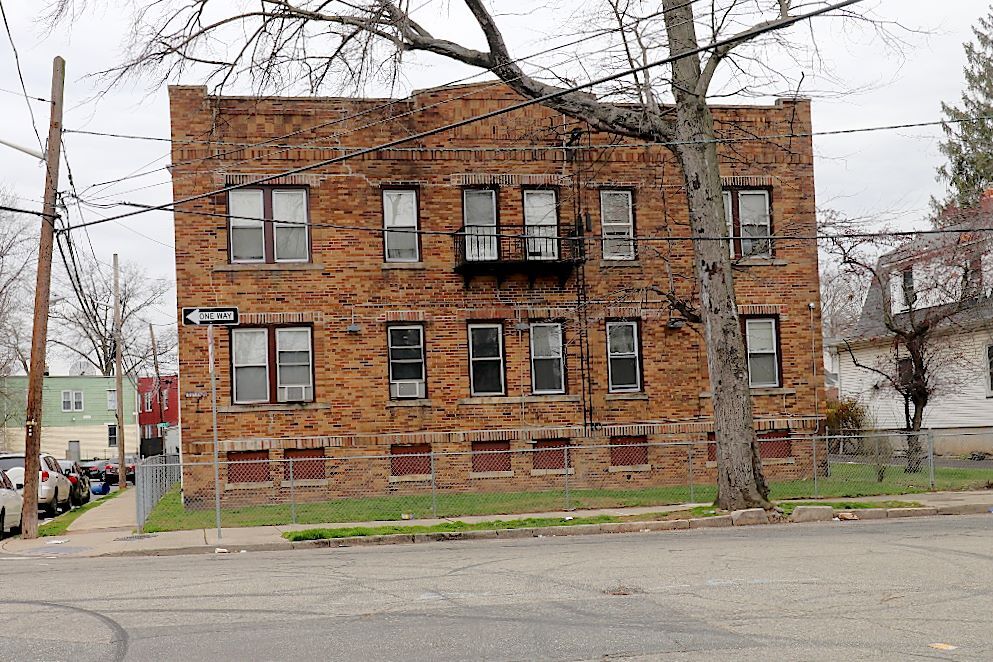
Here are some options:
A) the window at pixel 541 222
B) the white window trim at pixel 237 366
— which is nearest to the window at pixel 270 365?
the white window trim at pixel 237 366

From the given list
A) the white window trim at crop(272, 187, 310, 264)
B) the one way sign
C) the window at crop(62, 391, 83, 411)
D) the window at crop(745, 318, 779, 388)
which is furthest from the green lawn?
the window at crop(62, 391, 83, 411)

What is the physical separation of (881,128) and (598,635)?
13860mm

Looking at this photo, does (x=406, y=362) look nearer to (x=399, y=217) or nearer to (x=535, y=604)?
(x=399, y=217)

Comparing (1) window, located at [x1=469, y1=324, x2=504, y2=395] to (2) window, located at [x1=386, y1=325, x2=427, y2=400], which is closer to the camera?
(2) window, located at [x1=386, y1=325, x2=427, y2=400]

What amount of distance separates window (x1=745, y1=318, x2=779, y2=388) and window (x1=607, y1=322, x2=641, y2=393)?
111 inches

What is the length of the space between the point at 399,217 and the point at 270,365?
4.37m

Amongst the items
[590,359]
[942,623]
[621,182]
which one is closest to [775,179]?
[621,182]

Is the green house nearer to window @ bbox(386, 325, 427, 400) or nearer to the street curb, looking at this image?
window @ bbox(386, 325, 427, 400)

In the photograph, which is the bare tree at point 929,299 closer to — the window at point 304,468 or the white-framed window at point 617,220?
the white-framed window at point 617,220

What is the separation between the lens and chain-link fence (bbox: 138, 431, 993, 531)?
74.1 feet

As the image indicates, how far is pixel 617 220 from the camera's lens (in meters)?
26.5

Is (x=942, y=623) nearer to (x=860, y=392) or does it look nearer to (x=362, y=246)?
(x=362, y=246)

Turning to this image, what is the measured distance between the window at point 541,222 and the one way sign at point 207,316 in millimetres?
9836

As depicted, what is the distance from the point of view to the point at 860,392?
133ft
